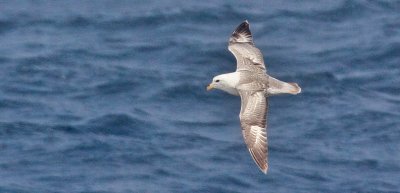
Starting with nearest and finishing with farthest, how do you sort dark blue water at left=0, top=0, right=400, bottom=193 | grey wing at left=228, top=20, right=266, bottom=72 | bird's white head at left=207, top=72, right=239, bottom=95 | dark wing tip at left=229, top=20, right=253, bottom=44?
bird's white head at left=207, top=72, right=239, bottom=95
grey wing at left=228, top=20, right=266, bottom=72
dark wing tip at left=229, top=20, right=253, bottom=44
dark blue water at left=0, top=0, right=400, bottom=193

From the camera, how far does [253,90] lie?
23.8 meters

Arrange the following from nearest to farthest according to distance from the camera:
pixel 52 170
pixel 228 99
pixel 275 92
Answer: pixel 275 92, pixel 52 170, pixel 228 99

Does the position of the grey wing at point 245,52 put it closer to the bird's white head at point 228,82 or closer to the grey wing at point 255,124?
the bird's white head at point 228,82

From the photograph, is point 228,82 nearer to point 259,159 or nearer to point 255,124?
point 255,124

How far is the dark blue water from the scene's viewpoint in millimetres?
29922

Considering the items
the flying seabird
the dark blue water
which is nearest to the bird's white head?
the flying seabird

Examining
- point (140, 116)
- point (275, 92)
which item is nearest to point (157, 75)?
point (140, 116)

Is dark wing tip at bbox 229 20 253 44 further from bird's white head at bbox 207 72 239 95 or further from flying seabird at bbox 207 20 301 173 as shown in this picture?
bird's white head at bbox 207 72 239 95

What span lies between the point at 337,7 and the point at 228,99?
5821mm

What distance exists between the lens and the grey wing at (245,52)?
25.3m

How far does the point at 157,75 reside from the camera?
106 ft

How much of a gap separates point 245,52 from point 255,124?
312cm

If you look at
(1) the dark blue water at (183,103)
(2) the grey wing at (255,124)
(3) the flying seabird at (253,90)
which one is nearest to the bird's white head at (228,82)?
(3) the flying seabird at (253,90)

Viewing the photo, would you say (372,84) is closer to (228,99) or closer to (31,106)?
(228,99)
